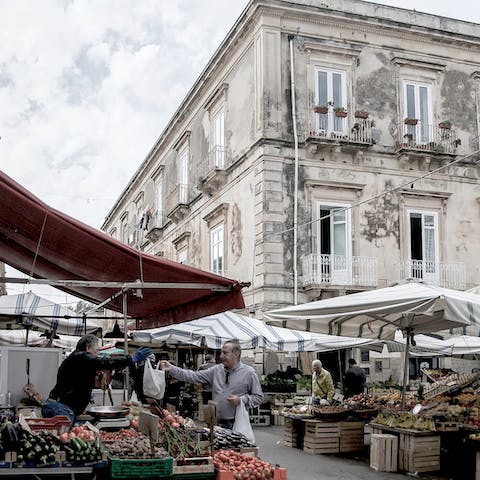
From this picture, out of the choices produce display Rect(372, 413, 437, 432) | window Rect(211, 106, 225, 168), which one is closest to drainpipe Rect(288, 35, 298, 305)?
window Rect(211, 106, 225, 168)

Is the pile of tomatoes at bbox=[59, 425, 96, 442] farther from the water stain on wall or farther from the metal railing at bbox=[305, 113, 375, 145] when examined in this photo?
the water stain on wall

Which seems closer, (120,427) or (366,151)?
(120,427)

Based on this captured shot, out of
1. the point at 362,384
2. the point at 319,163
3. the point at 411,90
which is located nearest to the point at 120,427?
the point at 362,384

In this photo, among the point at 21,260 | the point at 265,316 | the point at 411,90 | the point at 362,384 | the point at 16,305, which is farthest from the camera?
the point at 411,90

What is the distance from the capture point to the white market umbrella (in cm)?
856

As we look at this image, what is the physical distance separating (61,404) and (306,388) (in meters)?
11.9

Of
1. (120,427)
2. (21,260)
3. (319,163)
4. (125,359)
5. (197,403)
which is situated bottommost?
(197,403)

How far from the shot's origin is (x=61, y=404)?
6879 mm

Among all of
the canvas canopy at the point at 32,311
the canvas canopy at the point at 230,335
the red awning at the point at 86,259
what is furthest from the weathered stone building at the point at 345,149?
the red awning at the point at 86,259

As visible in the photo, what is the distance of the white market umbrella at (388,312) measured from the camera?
8562 mm

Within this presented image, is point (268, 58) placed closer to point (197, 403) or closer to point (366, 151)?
point (366, 151)

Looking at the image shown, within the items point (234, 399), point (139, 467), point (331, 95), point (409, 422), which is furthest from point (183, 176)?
point (139, 467)

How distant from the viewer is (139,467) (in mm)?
5309

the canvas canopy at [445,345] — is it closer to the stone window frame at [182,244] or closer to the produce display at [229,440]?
the produce display at [229,440]
